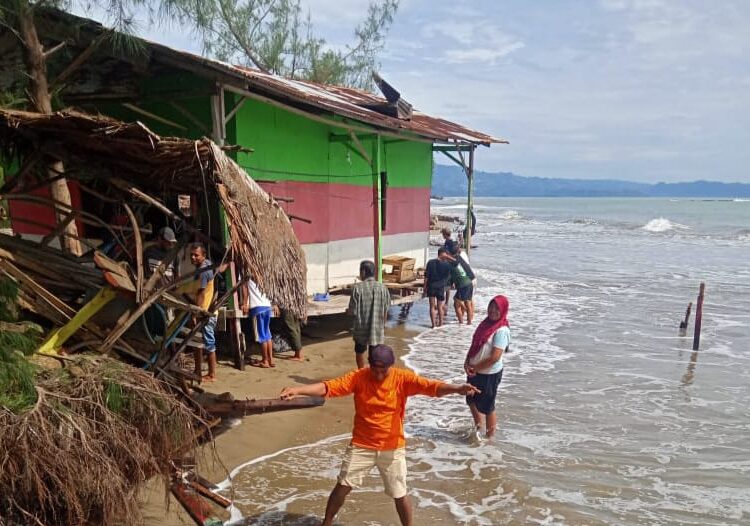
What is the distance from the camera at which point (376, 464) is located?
4.54m

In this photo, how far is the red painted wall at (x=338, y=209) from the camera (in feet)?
33.4

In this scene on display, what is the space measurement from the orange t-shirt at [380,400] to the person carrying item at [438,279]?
772 centimetres

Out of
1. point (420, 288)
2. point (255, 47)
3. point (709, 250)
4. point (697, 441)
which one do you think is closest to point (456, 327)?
point (420, 288)

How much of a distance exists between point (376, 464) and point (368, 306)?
131 inches

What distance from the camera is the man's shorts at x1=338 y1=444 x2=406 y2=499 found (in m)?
4.50

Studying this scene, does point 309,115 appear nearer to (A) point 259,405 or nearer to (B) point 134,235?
(B) point 134,235

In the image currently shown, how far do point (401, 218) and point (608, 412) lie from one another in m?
6.96

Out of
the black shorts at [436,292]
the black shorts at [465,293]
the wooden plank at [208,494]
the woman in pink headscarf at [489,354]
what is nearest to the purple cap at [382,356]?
the wooden plank at [208,494]

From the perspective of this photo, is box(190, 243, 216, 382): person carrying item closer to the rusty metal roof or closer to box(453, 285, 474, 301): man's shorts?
the rusty metal roof

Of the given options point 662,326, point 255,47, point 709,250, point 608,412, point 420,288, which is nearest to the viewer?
point 608,412

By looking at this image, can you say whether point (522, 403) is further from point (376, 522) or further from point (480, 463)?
point (376, 522)

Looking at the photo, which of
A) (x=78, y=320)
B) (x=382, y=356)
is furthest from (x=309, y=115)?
(x=382, y=356)

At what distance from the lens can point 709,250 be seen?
32281 mm

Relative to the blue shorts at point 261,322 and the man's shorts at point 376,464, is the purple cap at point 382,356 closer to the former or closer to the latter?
the man's shorts at point 376,464
